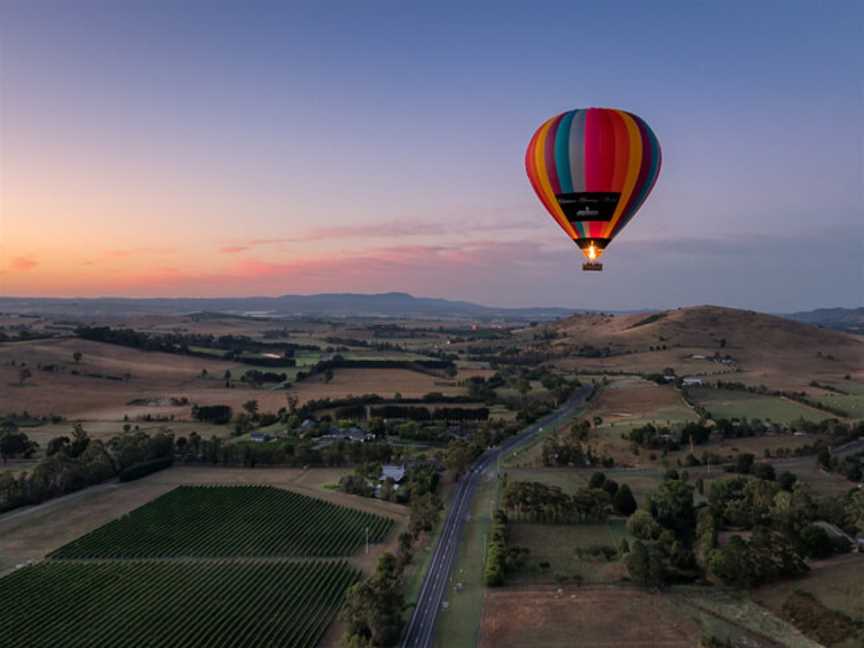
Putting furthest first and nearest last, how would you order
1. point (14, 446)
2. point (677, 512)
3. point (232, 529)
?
point (14, 446)
point (232, 529)
point (677, 512)

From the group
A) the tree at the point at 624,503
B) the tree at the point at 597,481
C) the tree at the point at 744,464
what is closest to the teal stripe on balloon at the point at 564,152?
the tree at the point at 624,503

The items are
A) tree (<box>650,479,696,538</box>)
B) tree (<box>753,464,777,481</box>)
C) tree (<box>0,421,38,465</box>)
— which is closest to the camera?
tree (<box>650,479,696,538</box>)

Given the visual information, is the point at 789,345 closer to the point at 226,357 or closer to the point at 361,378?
the point at 361,378

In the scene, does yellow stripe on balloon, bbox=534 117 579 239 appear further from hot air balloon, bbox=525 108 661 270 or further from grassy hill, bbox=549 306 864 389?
grassy hill, bbox=549 306 864 389

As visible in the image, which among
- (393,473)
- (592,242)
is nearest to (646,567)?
(592,242)

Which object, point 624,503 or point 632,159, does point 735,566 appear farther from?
point 632,159

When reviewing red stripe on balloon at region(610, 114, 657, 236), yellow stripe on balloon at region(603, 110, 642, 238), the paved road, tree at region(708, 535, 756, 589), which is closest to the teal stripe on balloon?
yellow stripe on balloon at region(603, 110, 642, 238)

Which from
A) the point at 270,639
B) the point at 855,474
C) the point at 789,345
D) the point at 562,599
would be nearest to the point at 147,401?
the point at 270,639
